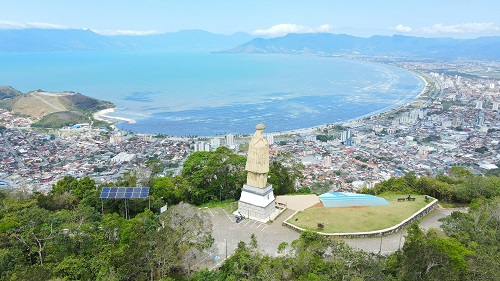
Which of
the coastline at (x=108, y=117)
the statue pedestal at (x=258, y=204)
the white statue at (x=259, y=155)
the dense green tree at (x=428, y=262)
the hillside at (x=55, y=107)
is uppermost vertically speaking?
the white statue at (x=259, y=155)

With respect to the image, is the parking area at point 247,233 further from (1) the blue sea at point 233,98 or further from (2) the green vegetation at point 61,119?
(2) the green vegetation at point 61,119

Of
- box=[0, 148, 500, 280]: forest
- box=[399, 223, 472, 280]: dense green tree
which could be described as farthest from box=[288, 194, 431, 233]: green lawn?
box=[399, 223, 472, 280]: dense green tree

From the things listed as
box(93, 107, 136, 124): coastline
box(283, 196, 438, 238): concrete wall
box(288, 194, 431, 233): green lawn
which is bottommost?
box(93, 107, 136, 124): coastline

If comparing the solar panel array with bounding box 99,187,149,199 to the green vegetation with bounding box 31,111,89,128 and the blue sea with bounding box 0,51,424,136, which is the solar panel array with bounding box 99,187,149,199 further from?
the green vegetation with bounding box 31,111,89,128

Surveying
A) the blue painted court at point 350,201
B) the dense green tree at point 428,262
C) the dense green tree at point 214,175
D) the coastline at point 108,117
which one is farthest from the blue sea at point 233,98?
the dense green tree at point 428,262

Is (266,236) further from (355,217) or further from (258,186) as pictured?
(355,217)

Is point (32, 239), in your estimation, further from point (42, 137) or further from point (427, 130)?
point (427, 130)

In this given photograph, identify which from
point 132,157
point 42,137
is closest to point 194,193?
point 132,157
